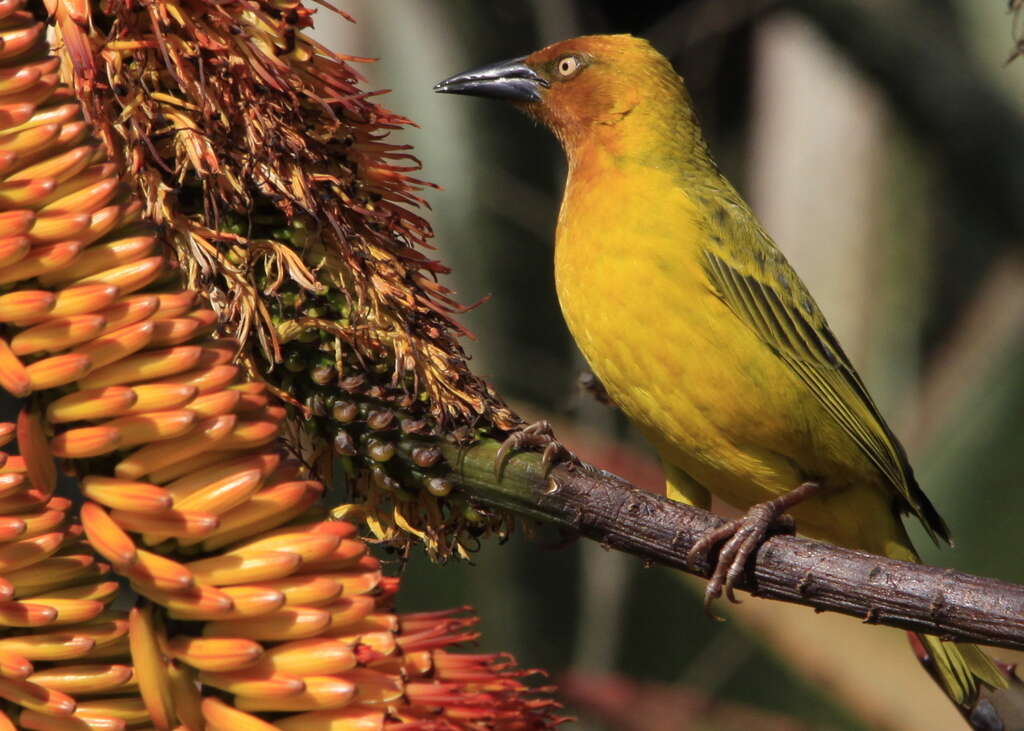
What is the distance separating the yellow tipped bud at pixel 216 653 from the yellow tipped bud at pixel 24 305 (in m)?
0.45

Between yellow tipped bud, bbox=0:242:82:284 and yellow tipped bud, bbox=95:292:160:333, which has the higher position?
yellow tipped bud, bbox=0:242:82:284

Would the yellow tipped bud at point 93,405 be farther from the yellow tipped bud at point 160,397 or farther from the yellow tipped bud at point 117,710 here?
the yellow tipped bud at point 117,710

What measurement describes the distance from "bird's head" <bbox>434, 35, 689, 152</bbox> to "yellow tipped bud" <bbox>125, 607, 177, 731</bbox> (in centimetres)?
307

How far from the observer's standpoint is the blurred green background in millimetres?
5191

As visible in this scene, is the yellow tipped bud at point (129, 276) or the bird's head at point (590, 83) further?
the bird's head at point (590, 83)

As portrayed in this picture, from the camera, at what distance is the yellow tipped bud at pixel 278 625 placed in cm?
171

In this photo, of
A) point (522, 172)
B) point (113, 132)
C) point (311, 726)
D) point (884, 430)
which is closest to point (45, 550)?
point (311, 726)

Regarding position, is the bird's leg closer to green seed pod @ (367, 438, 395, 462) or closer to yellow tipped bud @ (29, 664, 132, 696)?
green seed pod @ (367, 438, 395, 462)

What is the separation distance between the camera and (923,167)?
6.83m

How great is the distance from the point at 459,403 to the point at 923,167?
5300 mm

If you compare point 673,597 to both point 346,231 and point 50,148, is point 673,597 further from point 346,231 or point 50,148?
point 50,148

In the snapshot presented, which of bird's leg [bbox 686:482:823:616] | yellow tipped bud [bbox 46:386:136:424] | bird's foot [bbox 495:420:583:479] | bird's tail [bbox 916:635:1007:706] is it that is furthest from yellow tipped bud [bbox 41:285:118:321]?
bird's tail [bbox 916:635:1007:706]

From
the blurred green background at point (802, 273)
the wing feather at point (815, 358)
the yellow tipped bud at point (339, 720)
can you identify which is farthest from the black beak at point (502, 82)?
the yellow tipped bud at point (339, 720)

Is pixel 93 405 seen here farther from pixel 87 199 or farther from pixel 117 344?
pixel 87 199
